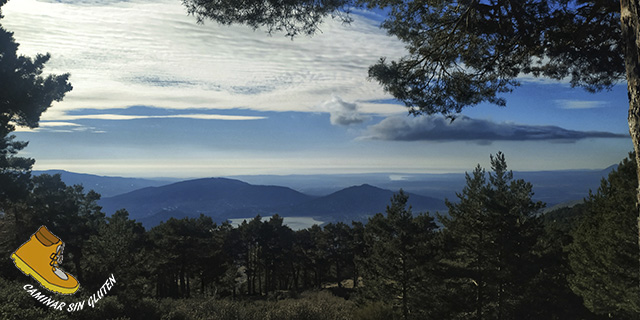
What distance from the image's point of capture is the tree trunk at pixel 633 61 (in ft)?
14.8

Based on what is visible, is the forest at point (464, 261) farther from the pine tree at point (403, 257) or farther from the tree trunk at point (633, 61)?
the tree trunk at point (633, 61)

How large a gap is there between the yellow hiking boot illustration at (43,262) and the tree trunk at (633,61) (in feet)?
48.6

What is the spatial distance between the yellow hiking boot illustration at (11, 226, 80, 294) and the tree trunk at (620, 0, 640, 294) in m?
14.8

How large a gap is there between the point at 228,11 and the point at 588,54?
9.00 meters

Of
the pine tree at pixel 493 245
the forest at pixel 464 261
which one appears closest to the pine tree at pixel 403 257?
the forest at pixel 464 261

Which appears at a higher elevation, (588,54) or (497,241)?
(588,54)

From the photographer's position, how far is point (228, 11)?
7707 millimetres

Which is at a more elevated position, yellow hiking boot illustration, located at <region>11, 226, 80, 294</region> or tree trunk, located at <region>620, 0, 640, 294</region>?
tree trunk, located at <region>620, 0, 640, 294</region>

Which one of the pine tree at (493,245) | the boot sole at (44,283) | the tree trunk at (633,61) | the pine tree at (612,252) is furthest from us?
the pine tree at (493,245)

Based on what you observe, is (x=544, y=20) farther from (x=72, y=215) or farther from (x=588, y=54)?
(x=72, y=215)

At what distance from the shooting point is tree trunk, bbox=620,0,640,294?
14.8 feet

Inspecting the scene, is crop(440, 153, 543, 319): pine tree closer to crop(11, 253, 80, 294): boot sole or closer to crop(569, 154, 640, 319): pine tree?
crop(569, 154, 640, 319): pine tree

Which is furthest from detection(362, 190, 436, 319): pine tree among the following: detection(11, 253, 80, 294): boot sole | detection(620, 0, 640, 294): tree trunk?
detection(620, 0, 640, 294): tree trunk

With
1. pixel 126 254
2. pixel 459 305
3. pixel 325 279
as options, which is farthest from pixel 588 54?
pixel 325 279
